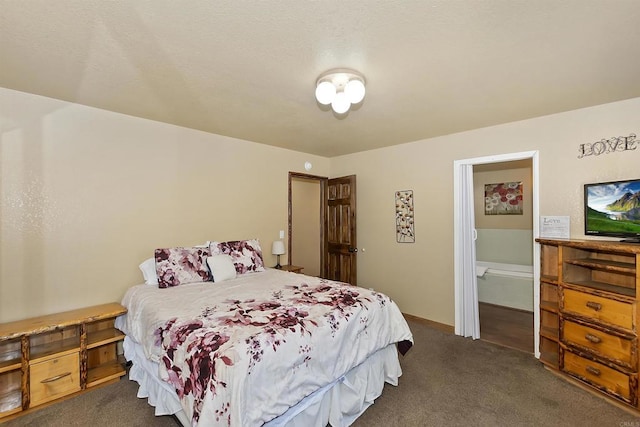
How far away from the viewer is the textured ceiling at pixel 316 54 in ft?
4.83


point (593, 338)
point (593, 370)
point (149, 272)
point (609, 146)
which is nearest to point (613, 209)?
point (609, 146)

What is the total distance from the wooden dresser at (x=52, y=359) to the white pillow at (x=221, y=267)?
831 millimetres

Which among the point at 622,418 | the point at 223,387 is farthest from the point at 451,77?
the point at 622,418

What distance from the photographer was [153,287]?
2.84 m

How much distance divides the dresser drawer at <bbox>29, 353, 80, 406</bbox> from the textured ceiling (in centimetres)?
218

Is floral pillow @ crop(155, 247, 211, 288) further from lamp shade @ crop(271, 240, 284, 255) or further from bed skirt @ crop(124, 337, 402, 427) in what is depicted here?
lamp shade @ crop(271, 240, 284, 255)

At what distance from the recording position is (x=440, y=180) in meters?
3.79

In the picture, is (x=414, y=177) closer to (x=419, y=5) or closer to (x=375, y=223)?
(x=375, y=223)

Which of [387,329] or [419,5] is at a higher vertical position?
[419,5]

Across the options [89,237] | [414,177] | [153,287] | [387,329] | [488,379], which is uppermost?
[414,177]

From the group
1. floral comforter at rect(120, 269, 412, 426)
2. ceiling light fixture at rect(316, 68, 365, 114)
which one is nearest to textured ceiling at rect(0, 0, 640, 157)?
ceiling light fixture at rect(316, 68, 365, 114)

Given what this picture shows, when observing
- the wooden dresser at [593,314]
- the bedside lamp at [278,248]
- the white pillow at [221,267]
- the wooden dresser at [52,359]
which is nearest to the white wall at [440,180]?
the wooden dresser at [593,314]

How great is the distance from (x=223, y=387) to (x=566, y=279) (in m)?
3.04

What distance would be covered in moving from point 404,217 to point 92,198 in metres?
3.62
